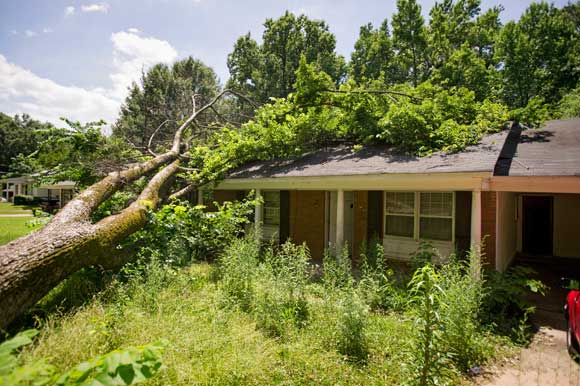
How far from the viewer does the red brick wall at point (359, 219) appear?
9.57 m

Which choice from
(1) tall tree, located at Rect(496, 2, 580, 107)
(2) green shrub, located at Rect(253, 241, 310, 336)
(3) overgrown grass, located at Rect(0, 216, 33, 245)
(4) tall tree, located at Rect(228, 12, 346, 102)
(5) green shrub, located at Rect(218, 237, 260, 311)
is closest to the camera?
(2) green shrub, located at Rect(253, 241, 310, 336)

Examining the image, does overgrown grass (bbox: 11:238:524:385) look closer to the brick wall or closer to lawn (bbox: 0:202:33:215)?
the brick wall

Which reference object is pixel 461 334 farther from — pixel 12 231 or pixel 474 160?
pixel 12 231

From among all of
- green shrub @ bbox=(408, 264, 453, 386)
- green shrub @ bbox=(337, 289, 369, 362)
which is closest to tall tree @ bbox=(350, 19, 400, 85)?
green shrub @ bbox=(337, 289, 369, 362)

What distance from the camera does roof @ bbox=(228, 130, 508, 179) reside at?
6420 mm

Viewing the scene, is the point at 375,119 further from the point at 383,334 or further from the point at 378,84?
the point at 383,334

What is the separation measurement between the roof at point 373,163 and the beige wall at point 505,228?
4.73 feet

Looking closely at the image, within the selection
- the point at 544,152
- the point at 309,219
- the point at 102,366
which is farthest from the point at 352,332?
the point at 544,152

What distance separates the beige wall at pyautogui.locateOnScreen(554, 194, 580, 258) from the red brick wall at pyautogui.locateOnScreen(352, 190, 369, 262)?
7103mm

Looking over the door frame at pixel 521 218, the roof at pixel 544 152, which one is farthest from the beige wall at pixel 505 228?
the roof at pixel 544 152

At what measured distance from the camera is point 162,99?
67.8ft

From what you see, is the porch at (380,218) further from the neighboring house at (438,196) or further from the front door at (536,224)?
the front door at (536,224)

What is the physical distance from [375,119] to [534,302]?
6.67m

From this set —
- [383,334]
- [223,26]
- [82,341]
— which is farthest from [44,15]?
[383,334]
